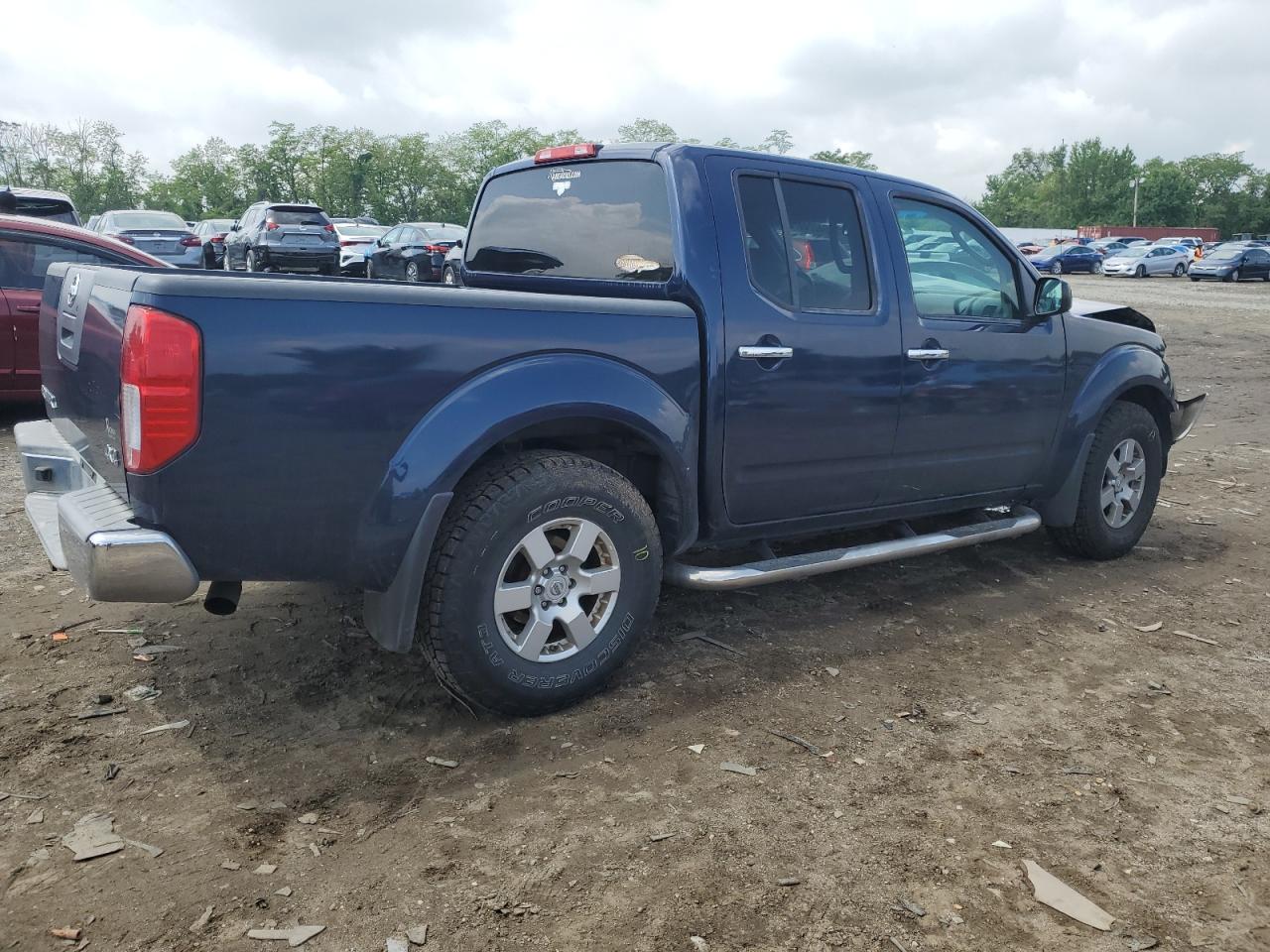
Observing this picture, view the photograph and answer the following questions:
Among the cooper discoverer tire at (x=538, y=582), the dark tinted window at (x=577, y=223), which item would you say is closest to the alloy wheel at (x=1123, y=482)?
the dark tinted window at (x=577, y=223)

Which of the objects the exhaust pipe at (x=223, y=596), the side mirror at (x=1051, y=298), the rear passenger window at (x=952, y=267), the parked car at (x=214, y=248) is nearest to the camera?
the exhaust pipe at (x=223, y=596)

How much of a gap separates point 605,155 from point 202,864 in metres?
2.97

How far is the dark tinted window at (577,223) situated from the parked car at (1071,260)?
44656 mm

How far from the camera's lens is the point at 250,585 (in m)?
4.57

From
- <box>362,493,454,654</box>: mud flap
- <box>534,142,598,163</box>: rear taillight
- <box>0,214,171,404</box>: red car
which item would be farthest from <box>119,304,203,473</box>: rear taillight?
<box>0,214,171,404</box>: red car

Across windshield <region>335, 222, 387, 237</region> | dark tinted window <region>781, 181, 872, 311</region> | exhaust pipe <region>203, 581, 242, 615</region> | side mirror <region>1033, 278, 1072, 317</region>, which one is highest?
windshield <region>335, 222, 387, 237</region>

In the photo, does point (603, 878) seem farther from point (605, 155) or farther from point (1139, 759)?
point (605, 155)

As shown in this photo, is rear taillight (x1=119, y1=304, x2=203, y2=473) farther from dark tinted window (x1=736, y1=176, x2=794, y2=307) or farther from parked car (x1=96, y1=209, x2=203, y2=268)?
parked car (x1=96, y1=209, x2=203, y2=268)

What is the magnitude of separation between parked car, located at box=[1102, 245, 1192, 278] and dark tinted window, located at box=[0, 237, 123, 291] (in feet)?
140

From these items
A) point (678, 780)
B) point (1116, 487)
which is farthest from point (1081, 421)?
point (678, 780)

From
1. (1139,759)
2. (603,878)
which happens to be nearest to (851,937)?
(603,878)

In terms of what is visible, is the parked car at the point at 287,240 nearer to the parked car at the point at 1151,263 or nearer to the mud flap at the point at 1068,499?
the mud flap at the point at 1068,499

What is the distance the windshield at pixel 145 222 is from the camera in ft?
63.9

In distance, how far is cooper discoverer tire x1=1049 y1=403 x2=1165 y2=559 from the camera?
5148 millimetres
